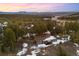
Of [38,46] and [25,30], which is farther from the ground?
[25,30]

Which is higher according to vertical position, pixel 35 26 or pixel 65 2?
pixel 65 2

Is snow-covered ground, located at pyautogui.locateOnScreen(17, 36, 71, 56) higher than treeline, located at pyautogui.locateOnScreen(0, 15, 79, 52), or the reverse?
treeline, located at pyautogui.locateOnScreen(0, 15, 79, 52)

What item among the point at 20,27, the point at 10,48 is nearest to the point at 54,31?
the point at 20,27

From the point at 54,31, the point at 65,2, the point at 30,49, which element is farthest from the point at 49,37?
the point at 65,2

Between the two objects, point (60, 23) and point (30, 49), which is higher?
point (60, 23)

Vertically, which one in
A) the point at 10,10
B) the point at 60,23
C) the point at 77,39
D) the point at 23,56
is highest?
the point at 10,10

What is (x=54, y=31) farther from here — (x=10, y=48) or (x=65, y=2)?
(x=10, y=48)

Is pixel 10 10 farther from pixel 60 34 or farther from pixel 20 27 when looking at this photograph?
pixel 60 34

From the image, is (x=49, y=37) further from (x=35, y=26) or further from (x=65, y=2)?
(x=65, y=2)

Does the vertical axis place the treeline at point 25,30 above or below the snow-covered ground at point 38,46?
above
